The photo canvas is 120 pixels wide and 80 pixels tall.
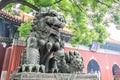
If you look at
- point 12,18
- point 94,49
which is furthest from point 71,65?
point 94,49

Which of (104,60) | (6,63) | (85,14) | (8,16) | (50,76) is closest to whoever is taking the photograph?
(50,76)

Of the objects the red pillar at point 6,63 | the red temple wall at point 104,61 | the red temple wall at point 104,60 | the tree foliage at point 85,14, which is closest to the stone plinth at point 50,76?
the tree foliage at point 85,14

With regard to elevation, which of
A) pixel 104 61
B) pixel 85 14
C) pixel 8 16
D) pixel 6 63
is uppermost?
pixel 8 16

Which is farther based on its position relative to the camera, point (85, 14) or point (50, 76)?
point (85, 14)

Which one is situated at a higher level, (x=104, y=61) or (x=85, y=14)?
(x=85, y=14)

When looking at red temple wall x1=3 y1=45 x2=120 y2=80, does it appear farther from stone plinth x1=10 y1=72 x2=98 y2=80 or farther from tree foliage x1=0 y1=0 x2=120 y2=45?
A: stone plinth x1=10 y1=72 x2=98 y2=80

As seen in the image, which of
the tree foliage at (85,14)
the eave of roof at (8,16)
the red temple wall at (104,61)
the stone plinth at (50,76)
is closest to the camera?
the stone plinth at (50,76)

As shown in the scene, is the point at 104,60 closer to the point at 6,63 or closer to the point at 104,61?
the point at 104,61

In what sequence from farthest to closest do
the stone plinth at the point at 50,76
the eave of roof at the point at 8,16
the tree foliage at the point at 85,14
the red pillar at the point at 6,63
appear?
the red pillar at the point at 6,63 < the eave of roof at the point at 8,16 < the tree foliage at the point at 85,14 < the stone plinth at the point at 50,76

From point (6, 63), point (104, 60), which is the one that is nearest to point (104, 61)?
point (104, 60)

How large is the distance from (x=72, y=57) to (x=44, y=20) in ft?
1.52

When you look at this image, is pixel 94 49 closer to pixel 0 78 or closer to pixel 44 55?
pixel 0 78

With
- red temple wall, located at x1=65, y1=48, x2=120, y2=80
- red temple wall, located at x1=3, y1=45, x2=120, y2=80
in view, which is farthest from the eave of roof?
red temple wall, located at x1=65, y1=48, x2=120, y2=80

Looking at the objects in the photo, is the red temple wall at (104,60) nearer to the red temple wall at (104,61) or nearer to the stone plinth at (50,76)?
the red temple wall at (104,61)
